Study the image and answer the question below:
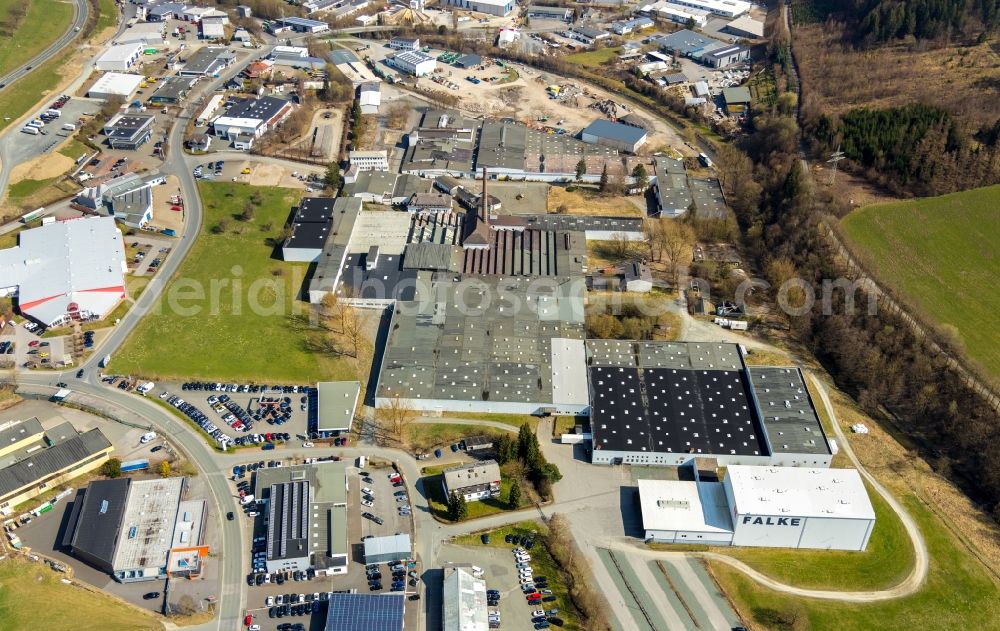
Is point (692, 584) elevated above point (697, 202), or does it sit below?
below

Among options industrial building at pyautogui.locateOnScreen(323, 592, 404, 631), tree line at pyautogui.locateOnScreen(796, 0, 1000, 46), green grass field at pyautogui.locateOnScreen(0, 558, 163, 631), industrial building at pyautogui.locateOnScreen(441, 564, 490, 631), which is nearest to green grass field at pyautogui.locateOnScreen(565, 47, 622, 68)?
tree line at pyautogui.locateOnScreen(796, 0, 1000, 46)

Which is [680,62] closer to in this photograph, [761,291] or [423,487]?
[761,291]

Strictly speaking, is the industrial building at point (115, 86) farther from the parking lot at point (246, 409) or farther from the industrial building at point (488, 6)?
the industrial building at point (488, 6)

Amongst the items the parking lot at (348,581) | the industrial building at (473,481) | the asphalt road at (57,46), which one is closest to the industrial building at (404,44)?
the asphalt road at (57,46)

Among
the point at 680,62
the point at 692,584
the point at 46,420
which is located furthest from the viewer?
the point at 680,62

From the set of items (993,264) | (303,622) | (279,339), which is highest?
(993,264)

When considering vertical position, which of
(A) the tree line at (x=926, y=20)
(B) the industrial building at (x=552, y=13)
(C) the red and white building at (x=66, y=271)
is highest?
(A) the tree line at (x=926, y=20)

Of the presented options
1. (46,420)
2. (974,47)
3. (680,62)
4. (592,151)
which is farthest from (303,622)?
(974,47)
